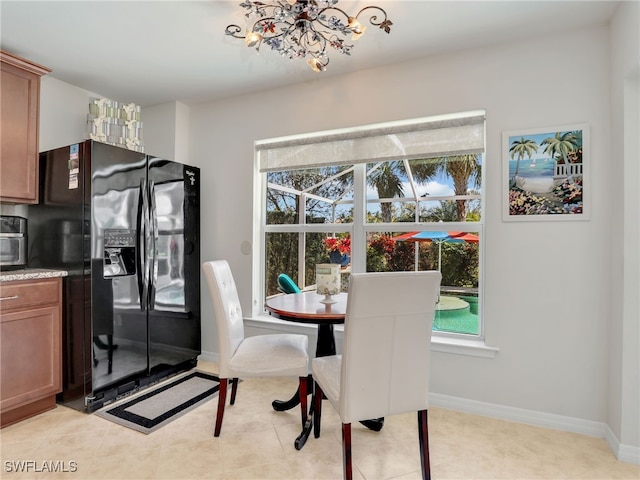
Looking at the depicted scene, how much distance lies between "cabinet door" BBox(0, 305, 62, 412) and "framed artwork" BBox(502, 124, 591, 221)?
10.4 feet

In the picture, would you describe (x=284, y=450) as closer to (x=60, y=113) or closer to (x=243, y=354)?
(x=243, y=354)

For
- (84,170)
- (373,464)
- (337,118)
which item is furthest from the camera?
(337,118)

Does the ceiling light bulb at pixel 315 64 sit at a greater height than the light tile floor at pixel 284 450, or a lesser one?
greater

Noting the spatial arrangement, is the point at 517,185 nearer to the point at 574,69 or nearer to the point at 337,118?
the point at 574,69

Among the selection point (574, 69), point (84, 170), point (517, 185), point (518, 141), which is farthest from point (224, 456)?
point (574, 69)

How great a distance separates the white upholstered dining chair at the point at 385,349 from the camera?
1579mm

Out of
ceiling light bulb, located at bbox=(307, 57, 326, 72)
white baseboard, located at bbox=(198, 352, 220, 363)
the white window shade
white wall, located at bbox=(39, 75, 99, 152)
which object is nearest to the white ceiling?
white wall, located at bbox=(39, 75, 99, 152)

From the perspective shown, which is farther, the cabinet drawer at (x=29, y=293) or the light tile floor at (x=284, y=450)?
the cabinet drawer at (x=29, y=293)

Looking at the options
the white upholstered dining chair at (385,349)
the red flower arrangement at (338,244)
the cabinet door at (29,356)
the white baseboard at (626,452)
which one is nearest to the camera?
the white upholstered dining chair at (385,349)

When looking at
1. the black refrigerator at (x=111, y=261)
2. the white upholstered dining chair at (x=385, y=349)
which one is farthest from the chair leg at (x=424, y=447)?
the black refrigerator at (x=111, y=261)

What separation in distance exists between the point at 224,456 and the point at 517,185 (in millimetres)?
2411

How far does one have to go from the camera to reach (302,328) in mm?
3059
